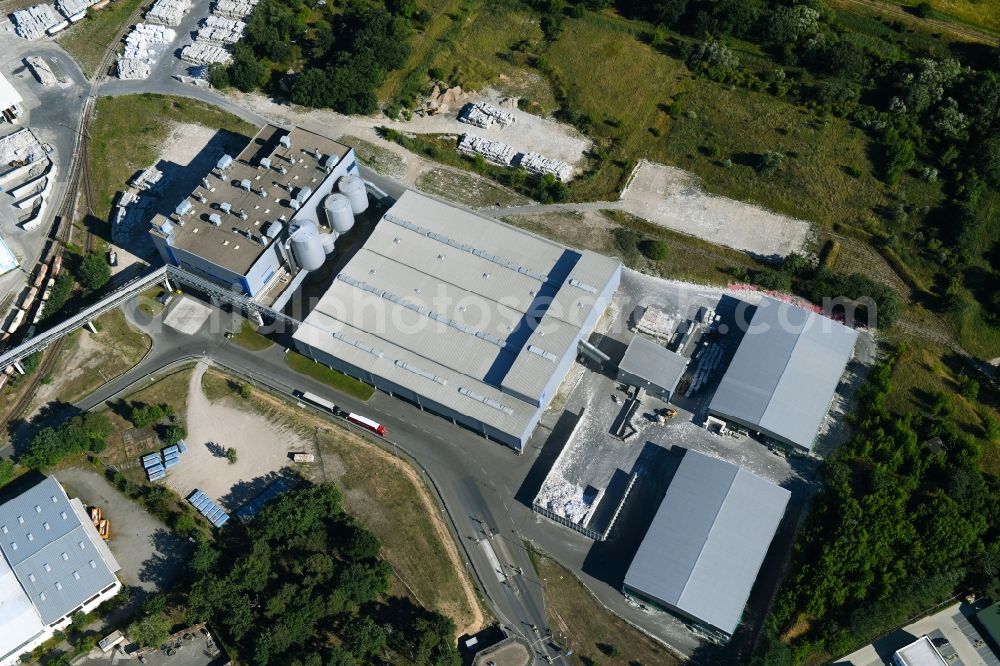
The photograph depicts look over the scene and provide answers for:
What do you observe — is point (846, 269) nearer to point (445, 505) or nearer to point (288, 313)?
point (445, 505)

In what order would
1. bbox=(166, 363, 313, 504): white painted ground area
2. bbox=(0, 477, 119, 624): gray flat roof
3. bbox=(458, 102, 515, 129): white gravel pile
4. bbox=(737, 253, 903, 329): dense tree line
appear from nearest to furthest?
bbox=(0, 477, 119, 624): gray flat roof < bbox=(166, 363, 313, 504): white painted ground area < bbox=(737, 253, 903, 329): dense tree line < bbox=(458, 102, 515, 129): white gravel pile

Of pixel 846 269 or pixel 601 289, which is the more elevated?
pixel 846 269

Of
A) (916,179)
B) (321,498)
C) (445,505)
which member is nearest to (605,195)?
(916,179)

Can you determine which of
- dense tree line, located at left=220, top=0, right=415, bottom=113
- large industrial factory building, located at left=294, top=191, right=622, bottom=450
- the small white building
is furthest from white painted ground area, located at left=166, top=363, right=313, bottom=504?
the small white building

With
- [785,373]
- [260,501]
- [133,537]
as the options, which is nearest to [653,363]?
[785,373]

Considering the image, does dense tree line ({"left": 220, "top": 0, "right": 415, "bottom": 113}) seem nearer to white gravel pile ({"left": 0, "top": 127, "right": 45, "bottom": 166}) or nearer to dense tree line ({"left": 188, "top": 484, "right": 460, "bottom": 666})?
white gravel pile ({"left": 0, "top": 127, "right": 45, "bottom": 166})

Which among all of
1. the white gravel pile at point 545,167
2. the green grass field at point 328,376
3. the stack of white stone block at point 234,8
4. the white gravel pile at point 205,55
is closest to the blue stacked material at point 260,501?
the green grass field at point 328,376

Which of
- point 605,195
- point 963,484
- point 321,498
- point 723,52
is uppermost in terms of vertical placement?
point 723,52

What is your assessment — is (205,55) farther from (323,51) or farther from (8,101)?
(8,101)
